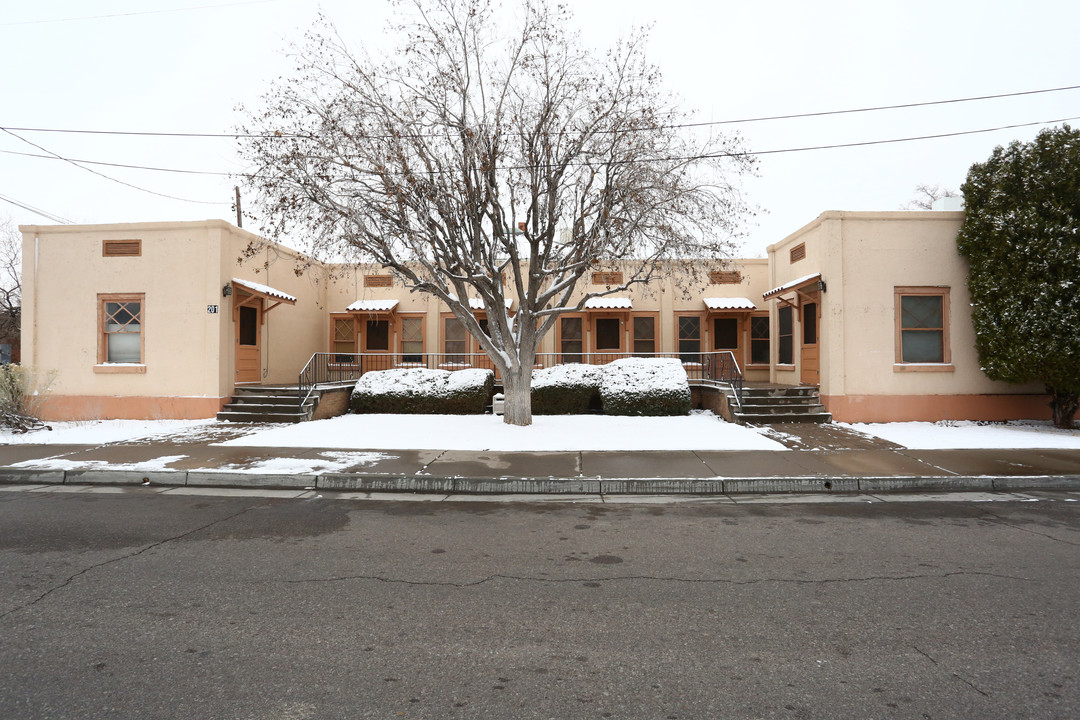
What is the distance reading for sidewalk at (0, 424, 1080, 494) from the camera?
24.8ft

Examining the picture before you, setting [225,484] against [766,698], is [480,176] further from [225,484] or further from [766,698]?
[766,698]

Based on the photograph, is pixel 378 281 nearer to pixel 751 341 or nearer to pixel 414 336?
pixel 414 336

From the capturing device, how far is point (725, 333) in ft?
64.6

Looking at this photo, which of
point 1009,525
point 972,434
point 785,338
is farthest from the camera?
point 785,338

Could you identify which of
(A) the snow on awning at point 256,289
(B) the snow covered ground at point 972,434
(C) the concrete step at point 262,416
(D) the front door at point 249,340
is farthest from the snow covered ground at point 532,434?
(A) the snow on awning at point 256,289

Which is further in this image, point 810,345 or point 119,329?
point 810,345

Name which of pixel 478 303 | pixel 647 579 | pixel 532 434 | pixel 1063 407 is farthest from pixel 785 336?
pixel 647 579

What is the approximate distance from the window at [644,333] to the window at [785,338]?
4.01m

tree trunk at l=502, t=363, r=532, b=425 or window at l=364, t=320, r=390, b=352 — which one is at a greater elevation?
window at l=364, t=320, r=390, b=352

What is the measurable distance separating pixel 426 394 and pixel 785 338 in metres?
9.87

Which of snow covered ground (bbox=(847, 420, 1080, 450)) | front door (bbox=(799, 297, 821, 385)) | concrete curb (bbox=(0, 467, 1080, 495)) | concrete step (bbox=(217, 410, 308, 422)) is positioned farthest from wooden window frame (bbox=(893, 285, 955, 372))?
concrete step (bbox=(217, 410, 308, 422))

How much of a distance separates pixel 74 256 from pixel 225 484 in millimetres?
10259

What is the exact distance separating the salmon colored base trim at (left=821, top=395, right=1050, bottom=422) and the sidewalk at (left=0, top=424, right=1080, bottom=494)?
10.7 ft

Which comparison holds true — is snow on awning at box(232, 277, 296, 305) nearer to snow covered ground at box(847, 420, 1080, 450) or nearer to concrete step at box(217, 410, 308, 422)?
concrete step at box(217, 410, 308, 422)
